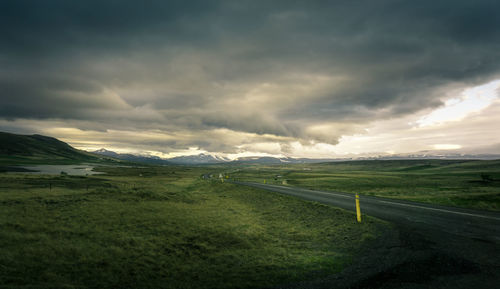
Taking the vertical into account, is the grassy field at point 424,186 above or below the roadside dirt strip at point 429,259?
below

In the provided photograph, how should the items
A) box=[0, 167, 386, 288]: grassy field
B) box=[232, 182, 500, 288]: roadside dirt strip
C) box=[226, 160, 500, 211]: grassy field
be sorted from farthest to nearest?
box=[226, 160, 500, 211]: grassy field, box=[0, 167, 386, 288]: grassy field, box=[232, 182, 500, 288]: roadside dirt strip

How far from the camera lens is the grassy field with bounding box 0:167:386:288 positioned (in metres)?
6.35

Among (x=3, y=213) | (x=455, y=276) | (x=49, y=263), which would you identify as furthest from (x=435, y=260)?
(x=3, y=213)

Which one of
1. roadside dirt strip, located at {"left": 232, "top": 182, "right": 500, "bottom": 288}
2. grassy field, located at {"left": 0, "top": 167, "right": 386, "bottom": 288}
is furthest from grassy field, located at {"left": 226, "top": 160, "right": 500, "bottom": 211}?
grassy field, located at {"left": 0, "top": 167, "right": 386, "bottom": 288}

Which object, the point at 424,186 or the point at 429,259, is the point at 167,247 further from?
the point at 424,186

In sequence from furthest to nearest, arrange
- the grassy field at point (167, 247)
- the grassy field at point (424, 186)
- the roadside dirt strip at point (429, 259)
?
1. the grassy field at point (424, 186)
2. the grassy field at point (167, 247)
3. the roadside dirt strip at point (429, 259)

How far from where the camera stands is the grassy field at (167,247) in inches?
250

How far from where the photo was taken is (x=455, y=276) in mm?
5781

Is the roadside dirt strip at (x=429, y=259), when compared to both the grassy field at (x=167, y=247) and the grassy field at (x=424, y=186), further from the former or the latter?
the grassy field at (x=424, y=186)

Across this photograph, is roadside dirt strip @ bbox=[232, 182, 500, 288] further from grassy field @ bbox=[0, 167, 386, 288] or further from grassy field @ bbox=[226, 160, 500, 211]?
grassy field @ bbox=[226, 160, 500, 211]

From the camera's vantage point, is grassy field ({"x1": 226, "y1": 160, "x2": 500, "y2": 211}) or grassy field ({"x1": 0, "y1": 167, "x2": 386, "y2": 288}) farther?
grassy field ({"x1": 226, "y1": 160, "x2": 500, "y2": 211})

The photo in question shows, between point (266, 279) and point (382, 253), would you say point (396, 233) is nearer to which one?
point (382, 253)

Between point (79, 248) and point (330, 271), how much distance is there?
9.08m

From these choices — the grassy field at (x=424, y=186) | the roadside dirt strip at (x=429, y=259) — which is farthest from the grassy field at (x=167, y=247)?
the grassy field at (x=424, y=186)
